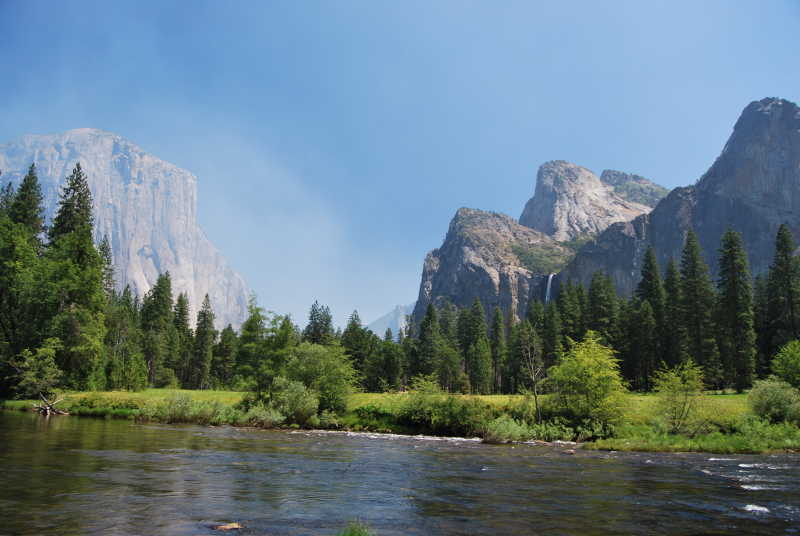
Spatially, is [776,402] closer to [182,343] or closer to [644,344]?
[644,344]

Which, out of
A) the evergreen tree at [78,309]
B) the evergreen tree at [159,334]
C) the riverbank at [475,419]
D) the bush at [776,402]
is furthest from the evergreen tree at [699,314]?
the evergreen tree at [159,334]

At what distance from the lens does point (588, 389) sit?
116 ft

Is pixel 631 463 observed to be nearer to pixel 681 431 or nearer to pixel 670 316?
pixel 681 431

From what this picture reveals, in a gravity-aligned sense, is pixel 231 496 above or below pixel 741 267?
below

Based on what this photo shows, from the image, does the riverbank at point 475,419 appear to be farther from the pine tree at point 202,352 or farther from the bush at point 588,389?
the pine tree at point 202,352

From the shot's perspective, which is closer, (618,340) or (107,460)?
(107,460)

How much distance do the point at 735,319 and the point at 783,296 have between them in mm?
11208

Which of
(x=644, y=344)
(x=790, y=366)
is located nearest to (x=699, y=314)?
(x=644, y=344)

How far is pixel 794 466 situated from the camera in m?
22.9

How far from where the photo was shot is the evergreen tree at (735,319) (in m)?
58.2

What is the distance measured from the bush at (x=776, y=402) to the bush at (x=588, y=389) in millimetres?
8591

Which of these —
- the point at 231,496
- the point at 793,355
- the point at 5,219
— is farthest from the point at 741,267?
the point at 5,219

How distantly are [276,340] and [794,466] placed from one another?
155ft

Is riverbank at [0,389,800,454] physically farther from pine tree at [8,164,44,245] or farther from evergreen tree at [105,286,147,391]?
pine tree at [8,164,44,245]
